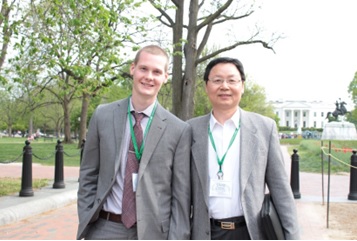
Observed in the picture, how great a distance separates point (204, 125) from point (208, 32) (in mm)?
18362

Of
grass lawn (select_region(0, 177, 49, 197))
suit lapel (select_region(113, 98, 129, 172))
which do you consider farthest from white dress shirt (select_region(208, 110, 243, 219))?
grass lawn (select_region(0, 177, 49, 197))

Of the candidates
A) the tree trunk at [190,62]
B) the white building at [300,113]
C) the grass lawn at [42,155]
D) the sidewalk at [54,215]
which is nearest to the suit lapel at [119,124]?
the sidewalk at [54,215]

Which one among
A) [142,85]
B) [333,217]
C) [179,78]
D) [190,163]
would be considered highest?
[179,78]

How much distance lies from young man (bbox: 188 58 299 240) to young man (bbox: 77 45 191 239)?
0.36ft

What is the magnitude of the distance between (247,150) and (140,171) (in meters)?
0.67

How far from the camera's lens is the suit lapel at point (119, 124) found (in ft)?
8.89

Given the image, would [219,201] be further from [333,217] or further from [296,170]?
[296,170]

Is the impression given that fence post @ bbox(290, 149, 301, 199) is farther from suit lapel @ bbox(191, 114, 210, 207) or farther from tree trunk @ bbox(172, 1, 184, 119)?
suit lapel @ bbox(191, 114, 210, 207)

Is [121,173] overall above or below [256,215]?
above

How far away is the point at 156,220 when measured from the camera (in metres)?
2.65

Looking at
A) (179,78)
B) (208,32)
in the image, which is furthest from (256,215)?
(208,32)

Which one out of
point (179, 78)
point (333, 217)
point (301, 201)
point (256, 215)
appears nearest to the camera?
point (256, 215)

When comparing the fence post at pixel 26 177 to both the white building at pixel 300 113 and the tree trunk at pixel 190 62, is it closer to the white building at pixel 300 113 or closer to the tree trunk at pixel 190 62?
the tree trunk at pixel 190 62

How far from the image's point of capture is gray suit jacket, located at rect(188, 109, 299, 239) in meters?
2.62
